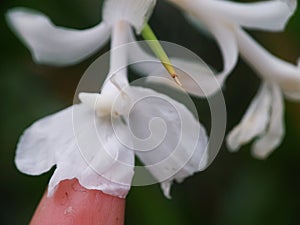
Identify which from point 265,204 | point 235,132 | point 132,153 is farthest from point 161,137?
point 265,204

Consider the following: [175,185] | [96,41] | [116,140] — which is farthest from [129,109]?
[175,185]

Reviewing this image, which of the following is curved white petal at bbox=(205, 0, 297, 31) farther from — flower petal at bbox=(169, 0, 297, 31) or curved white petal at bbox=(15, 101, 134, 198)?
curved white petal at bbox=(15, 101, 134, 198)

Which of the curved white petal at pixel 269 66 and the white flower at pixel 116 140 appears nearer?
the white flower at pixel 116 140

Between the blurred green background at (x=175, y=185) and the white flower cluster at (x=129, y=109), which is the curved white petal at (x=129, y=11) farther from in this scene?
the blurred green background at (x=175, y=185)

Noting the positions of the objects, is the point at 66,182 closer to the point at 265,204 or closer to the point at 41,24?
the point at 41,24

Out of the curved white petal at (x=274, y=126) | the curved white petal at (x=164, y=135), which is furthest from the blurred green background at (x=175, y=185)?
the curved white petal at (x=164, y=135)

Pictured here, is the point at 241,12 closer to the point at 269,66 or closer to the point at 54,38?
the point at 269,66
